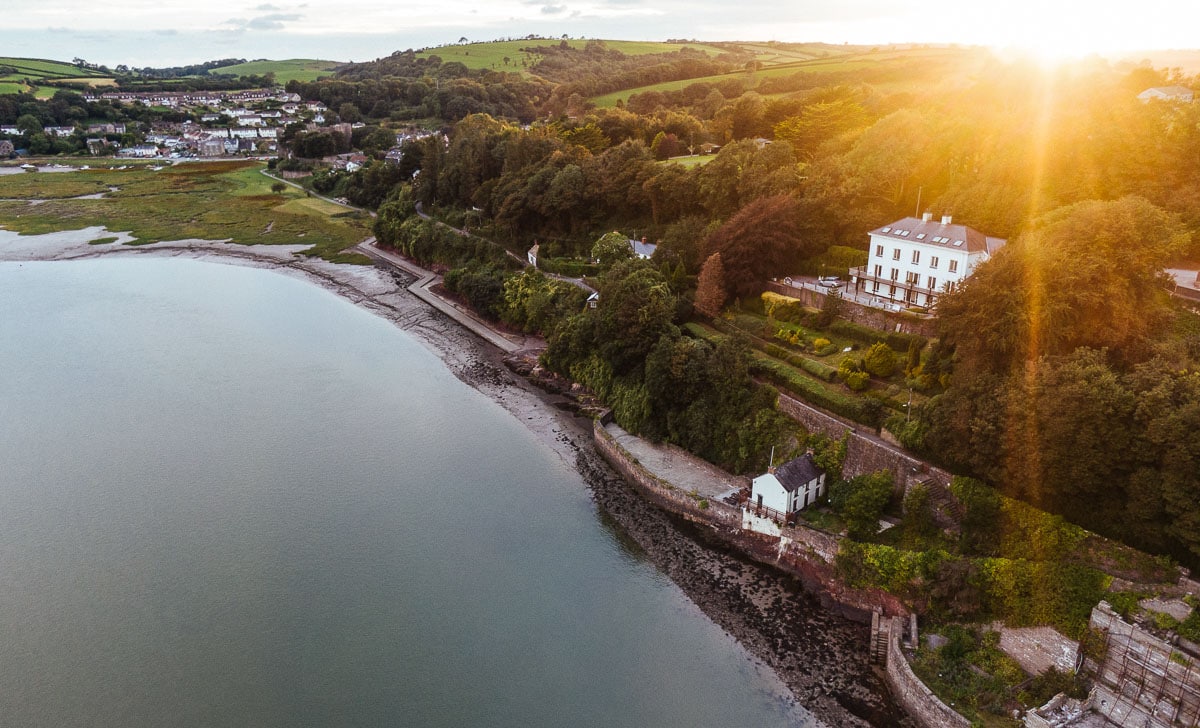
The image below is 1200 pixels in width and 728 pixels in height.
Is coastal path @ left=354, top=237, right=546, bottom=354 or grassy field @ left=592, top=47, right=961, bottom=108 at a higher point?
grassy field @ left=592, top=47, right=961, bottom=108

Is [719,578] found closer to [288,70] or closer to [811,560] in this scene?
[811,560]

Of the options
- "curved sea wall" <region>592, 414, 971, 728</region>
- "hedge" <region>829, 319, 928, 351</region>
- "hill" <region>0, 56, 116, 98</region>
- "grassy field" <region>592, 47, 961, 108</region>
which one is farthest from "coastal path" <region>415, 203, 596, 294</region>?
"hill" <region>0, 56, 116, 98</region>

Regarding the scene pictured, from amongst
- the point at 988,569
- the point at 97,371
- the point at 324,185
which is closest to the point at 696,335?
the point at 988,569

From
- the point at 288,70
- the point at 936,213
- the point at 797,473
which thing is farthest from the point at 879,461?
the point at 288,70

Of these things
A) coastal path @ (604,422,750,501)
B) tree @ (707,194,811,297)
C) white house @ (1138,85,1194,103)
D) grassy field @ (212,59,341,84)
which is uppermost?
grassy field @ (212,59,341,84)

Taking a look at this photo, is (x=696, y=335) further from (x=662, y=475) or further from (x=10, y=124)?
(x=10, y=124)

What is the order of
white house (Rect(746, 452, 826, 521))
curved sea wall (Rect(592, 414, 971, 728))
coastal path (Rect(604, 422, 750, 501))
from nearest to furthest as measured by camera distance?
curved sea wall (Rect(592, 414, 971, 728)) < white house (Rect(746, 452, 826, 521)) < coastal path (Rect(604, 422, 750, 501))

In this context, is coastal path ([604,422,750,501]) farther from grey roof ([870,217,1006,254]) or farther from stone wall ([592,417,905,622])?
grey roof ([870,217,1006,254])

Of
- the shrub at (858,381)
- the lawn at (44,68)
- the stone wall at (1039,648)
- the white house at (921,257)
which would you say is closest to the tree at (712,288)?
the white house at (921,257)
